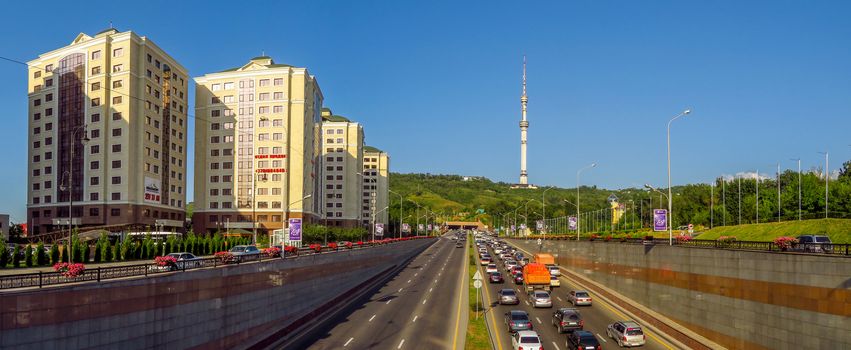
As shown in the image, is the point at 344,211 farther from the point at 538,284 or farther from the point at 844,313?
the point at 844,313

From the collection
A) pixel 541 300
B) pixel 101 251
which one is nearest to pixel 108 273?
pixel 101 251

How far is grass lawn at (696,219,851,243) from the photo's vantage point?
60703 millimetres

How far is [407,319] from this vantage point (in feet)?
152

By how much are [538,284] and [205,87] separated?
85228 mm

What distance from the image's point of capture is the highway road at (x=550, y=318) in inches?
1437

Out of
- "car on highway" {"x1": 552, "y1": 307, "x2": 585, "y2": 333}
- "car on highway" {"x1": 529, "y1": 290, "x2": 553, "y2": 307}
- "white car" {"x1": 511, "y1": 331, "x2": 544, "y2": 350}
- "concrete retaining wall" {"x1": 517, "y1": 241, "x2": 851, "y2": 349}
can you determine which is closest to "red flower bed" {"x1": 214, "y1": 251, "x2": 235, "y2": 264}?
"white car" {"x1": 511, "y1": 331, "x2": 544, "y2": 350}

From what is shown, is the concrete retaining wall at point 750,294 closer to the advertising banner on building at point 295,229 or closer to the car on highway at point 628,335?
the car on highway at point 628,335

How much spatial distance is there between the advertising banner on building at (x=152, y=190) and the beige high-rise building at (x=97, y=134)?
0.16 metres

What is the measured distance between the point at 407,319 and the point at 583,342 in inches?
688

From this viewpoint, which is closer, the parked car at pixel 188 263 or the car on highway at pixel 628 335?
the parked car at pixel 188 263

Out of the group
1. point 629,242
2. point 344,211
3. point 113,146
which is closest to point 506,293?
point 629,242

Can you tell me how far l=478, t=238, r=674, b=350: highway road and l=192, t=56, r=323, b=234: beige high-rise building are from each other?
61160 mm

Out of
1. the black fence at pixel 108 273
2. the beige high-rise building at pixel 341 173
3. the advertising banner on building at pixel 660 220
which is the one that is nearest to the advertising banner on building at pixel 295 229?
the black fence at pixel 108 273

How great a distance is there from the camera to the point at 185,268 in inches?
1191
